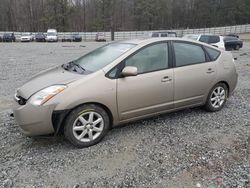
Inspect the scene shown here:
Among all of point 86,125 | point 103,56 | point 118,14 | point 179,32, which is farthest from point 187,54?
point 118,14

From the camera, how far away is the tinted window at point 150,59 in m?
3.83

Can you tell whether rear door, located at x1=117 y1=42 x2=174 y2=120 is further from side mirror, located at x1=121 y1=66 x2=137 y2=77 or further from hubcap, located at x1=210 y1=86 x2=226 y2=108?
hubcap, located at x1=210 y1=86 x2=226 y2=108

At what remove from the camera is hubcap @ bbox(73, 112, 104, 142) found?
11.2 feet

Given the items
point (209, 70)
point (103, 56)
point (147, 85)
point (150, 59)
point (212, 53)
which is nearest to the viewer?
point (147, 85)

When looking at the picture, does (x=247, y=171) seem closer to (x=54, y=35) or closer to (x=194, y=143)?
(x=194, y=143)

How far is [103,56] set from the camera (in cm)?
409

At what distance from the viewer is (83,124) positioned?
3.44 m

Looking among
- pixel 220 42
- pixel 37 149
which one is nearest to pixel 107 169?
pixel 37 149

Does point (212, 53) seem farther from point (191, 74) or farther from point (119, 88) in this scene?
point (119, 88)

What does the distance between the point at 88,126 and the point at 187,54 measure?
215cm

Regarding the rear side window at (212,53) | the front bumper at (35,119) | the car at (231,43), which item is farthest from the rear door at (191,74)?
the car at (231,43)

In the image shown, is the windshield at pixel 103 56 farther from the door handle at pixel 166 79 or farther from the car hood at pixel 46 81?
the door handle at pixel 166 79

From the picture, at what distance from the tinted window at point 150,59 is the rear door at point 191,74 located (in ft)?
0.75

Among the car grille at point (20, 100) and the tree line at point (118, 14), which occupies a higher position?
the tree line at point (118, 14)
